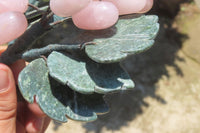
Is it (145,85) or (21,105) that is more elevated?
(21,105)

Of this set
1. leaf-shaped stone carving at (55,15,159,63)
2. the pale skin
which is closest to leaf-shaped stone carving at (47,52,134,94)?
leaf-shaped stone carving at (55,15,159,63)

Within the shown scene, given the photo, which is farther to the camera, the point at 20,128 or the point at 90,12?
the point at 20,128

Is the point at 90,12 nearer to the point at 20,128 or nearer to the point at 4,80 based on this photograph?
the point at 4,80

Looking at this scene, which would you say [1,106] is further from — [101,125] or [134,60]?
[134,60]

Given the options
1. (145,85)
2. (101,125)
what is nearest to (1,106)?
(101,125)

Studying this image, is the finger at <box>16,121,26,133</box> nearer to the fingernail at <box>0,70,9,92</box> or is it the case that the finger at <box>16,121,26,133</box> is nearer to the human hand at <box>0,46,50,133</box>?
the human hand at <box>0,46,50,133</box>

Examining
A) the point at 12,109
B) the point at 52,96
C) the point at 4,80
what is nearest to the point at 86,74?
the point at 52,96
